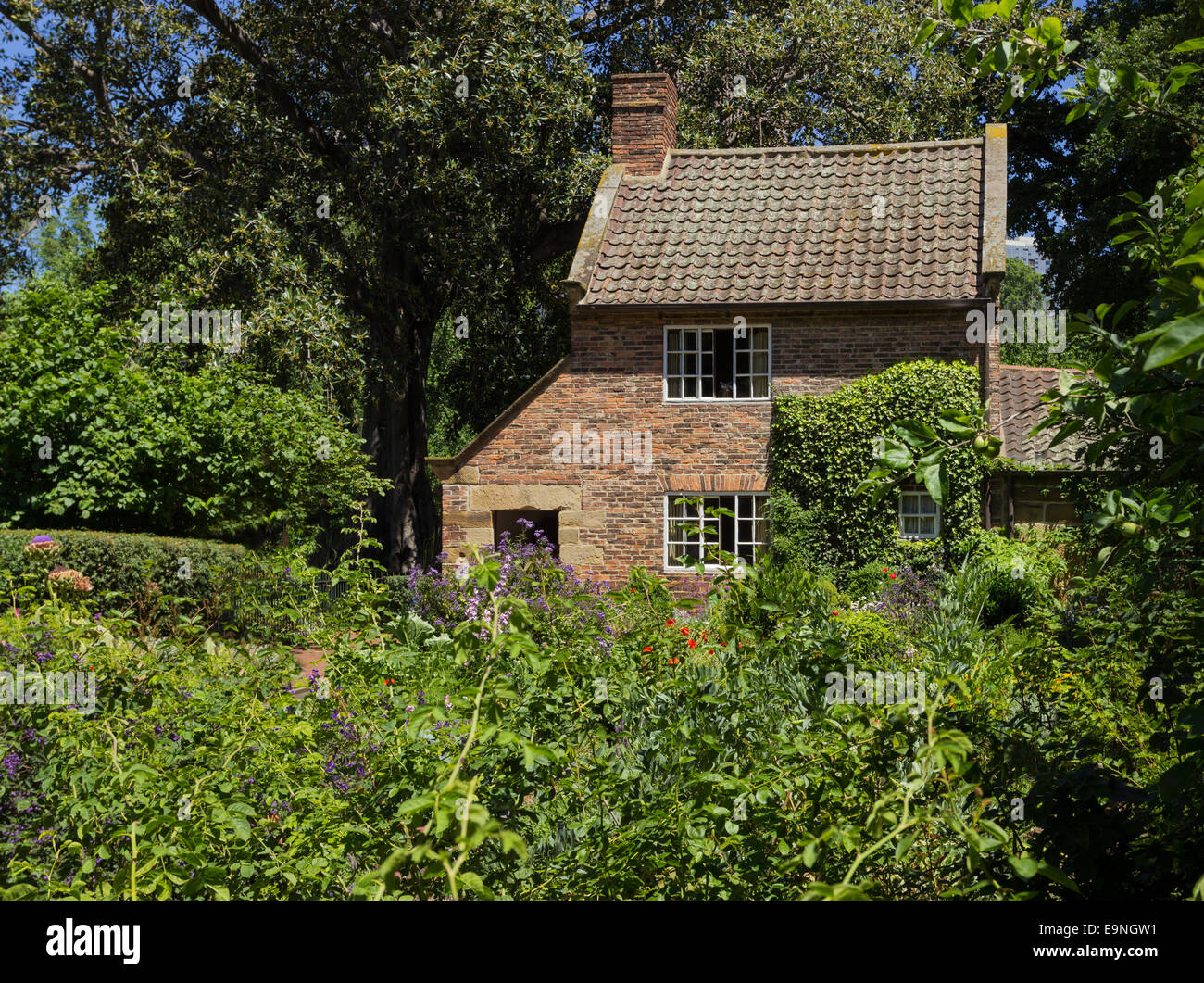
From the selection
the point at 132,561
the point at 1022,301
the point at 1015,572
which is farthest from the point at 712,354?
the point at 1022,301

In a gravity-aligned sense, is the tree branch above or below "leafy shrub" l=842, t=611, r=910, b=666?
above

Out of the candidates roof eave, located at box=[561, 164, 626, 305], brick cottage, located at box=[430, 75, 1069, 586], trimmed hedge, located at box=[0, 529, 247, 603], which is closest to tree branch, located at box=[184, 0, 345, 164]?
roof eave, located at box=[561, 164, 626, 305]

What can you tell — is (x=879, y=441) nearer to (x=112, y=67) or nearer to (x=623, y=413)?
(x=623, y=413)

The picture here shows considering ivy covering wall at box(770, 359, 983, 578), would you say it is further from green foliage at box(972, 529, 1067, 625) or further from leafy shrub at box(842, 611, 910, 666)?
leafy shrub at box(842, 611, 910, 666)

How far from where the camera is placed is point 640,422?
54.1 ft

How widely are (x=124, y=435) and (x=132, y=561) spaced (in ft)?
6.14

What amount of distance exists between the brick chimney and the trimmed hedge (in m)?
9.97

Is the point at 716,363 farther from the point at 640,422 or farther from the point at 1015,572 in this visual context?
the point at 1015,572

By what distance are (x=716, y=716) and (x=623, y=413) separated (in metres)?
12.7

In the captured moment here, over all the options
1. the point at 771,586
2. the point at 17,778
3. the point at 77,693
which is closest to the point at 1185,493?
the point at 771,586

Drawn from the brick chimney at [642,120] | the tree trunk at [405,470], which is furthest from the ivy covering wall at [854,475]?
the tree trunk at [405,470]

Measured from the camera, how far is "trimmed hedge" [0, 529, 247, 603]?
42.2 ft

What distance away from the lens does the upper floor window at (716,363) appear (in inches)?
648

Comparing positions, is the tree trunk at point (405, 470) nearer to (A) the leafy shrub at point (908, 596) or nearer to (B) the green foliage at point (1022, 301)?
(A) the leafy shrub at point (908, 596)
